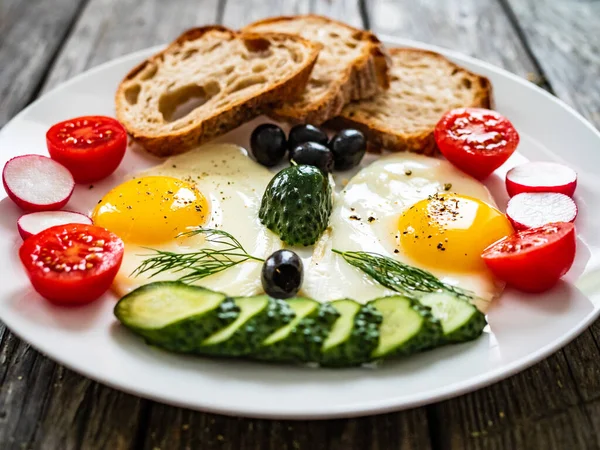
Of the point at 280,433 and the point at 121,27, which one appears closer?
the point at 280,433

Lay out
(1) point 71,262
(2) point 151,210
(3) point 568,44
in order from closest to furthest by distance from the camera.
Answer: (1) point 71,262 < (2) point 151,210 < (3) point 568,44

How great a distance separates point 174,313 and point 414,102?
2.58 meters

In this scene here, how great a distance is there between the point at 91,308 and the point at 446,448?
1.60 metres

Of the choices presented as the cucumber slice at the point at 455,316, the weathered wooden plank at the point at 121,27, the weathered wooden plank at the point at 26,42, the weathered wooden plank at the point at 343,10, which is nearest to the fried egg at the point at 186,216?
the cucumber slice at the point at 455,316


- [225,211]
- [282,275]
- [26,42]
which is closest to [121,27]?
[26,42]

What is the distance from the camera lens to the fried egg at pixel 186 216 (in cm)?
312

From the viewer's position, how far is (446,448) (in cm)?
267

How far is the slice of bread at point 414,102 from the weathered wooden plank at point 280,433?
1979 mm

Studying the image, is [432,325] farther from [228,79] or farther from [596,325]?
[228,79]

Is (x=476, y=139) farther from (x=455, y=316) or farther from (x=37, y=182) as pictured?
(x=37, y=182)

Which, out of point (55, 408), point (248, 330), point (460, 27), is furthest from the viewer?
point (460, 27)

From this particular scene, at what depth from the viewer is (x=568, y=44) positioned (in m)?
6.12

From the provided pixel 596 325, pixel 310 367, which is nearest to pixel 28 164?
pixel 310 367

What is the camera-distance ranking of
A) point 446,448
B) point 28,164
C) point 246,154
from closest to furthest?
point 446,448, point 28,164, point 246,154
